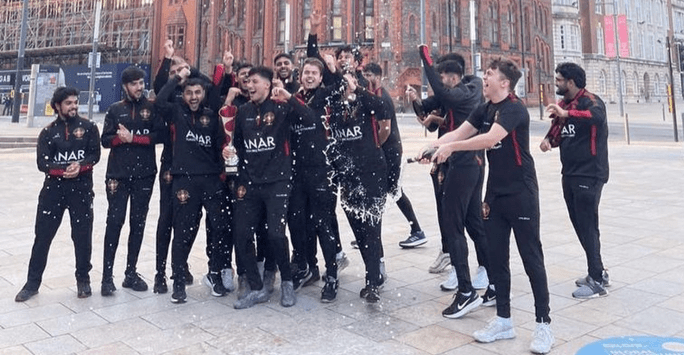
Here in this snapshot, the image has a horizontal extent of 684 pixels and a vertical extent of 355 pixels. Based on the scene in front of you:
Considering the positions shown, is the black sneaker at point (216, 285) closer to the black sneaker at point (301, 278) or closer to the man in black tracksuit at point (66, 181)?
the black sneaker at point (301, 278)

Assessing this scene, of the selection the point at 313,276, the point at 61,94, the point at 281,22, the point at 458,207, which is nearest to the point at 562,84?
the point at 458,207

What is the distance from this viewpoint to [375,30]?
45312mm

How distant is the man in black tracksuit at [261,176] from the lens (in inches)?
185

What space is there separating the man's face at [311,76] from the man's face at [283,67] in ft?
1.86

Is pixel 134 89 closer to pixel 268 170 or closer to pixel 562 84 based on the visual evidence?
pixel 268 170

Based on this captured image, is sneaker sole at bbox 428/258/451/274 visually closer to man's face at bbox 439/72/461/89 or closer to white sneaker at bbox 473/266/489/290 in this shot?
white sneaker at bbox 473/266/489/290

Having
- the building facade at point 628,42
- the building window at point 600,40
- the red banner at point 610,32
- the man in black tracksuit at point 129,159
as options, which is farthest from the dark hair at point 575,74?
the building window at point 600,40

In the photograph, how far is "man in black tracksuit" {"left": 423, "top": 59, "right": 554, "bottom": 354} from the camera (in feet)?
12.6

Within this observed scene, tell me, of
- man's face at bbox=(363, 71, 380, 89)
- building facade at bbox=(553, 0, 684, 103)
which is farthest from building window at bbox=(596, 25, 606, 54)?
man's face at bbox=(363, 71, 380, 89)

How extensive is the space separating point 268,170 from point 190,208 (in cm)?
86

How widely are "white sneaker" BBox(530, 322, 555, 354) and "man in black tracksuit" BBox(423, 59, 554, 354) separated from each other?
27 mm

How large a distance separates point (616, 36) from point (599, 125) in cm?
4816

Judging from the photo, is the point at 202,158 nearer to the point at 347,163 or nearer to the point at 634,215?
the point at 347,163

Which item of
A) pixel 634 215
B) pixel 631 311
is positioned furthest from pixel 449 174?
pixel 634 215
